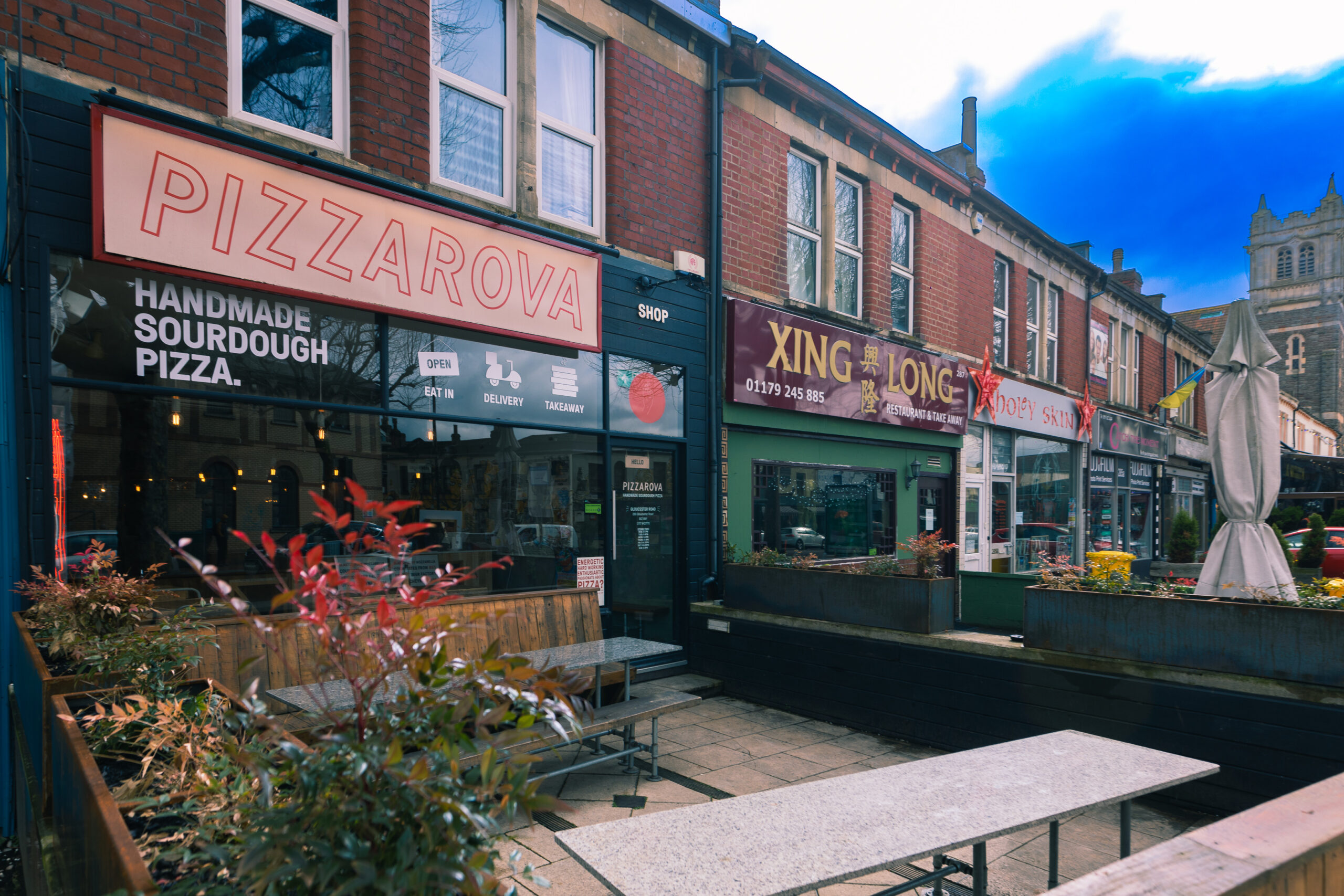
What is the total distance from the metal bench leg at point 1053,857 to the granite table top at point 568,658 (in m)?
2.20

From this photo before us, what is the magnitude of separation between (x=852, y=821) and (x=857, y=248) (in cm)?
957

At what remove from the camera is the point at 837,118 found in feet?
33.8

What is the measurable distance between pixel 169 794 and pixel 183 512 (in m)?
3.83

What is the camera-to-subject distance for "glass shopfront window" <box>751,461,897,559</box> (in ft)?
30.5

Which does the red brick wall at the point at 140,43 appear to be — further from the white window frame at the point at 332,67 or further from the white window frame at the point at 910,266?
the white window frame at the point at 910,266

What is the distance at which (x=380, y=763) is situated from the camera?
A: 1209 millimetres

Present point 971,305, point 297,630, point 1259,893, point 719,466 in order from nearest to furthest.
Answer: point 1259,893 < point 297,630 < point 719,466 < point 971,305

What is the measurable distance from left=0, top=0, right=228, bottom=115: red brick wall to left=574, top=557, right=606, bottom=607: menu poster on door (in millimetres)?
4649

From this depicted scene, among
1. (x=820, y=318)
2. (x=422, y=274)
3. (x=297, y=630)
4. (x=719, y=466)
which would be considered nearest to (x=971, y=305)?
(x=820, y=318)

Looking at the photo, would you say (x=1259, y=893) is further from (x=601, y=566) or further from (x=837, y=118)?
(x=837, y=118)

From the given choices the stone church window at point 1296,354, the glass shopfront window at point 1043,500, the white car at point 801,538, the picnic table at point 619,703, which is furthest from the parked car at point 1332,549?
the stone church window at point 1296,354

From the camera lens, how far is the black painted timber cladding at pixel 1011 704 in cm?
427

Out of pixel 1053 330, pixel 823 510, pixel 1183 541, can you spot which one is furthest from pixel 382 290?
pixel 1053 330

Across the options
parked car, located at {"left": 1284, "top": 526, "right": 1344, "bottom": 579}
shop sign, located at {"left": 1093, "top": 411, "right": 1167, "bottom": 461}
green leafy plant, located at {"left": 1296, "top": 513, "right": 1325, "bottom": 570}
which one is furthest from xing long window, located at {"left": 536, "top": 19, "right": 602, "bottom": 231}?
green leafy plant, located at {"left": 1296, "top": 513, "right": 1325, "bottom": 570}
